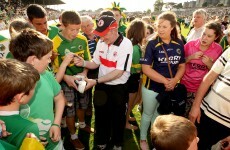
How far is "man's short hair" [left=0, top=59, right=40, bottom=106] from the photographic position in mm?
1571

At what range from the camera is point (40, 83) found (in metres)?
2.23

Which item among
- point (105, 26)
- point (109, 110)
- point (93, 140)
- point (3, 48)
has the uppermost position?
point (105, 26)

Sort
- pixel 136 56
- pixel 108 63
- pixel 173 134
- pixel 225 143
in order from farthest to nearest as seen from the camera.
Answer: pixel 136 56 < pixel 108 63 < pixel 225 143 < pixel 173 134

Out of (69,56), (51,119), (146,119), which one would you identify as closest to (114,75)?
(69,56)

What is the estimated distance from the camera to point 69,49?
3.54 metres

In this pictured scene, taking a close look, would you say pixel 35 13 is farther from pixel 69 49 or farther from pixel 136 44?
pixel 136 44

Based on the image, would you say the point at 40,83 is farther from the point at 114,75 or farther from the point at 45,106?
the point at 114,75

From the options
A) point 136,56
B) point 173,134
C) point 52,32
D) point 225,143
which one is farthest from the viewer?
point 52,32

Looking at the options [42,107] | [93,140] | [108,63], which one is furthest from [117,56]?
[93,140]

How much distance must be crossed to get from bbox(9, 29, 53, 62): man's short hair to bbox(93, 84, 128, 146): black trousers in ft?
4.75

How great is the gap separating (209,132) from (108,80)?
1.47 meters

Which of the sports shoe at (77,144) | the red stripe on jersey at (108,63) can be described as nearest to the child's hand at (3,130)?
the red stripe on jersey at (108,63)

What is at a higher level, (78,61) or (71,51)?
(71,51)

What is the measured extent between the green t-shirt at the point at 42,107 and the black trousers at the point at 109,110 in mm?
1169
